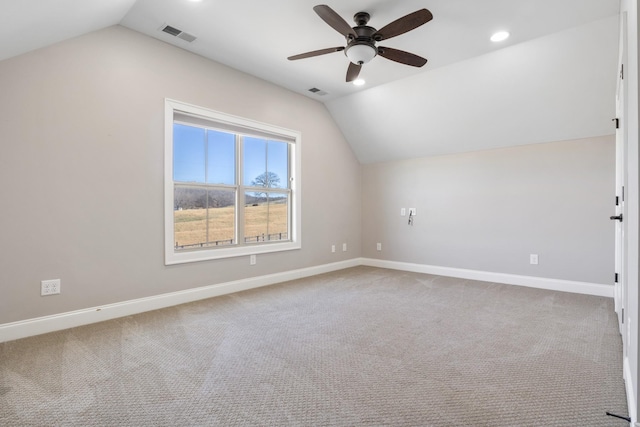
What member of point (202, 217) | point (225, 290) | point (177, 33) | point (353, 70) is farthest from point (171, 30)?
point (225, 290)

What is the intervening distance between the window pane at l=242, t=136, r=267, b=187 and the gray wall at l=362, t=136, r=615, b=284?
2.27m

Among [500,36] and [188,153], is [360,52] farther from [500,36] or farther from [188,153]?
[188,153]

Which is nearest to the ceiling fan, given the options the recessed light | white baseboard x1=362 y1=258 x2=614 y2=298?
the recessed light

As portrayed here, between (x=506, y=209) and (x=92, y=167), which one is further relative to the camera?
(x=506, y=209)

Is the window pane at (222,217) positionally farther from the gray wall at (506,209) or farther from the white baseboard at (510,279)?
the white baseboard at (510,279)

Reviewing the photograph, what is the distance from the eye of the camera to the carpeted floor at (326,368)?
1597mm

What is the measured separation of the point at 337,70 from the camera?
4.03 metres

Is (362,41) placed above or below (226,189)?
above

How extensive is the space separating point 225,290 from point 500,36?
4.08m

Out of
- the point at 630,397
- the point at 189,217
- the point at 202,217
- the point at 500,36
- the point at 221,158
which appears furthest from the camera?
the point at 221,158

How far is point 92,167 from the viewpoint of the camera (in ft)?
9.57

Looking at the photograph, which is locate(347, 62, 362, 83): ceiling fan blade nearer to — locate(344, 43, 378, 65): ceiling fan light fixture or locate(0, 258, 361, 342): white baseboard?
locate(344, 43, 378, 65): ceiling fan light fixture

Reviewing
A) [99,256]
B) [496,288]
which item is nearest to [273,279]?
[99,256]

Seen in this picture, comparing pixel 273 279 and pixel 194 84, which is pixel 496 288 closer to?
Answer: pixel 273 279
